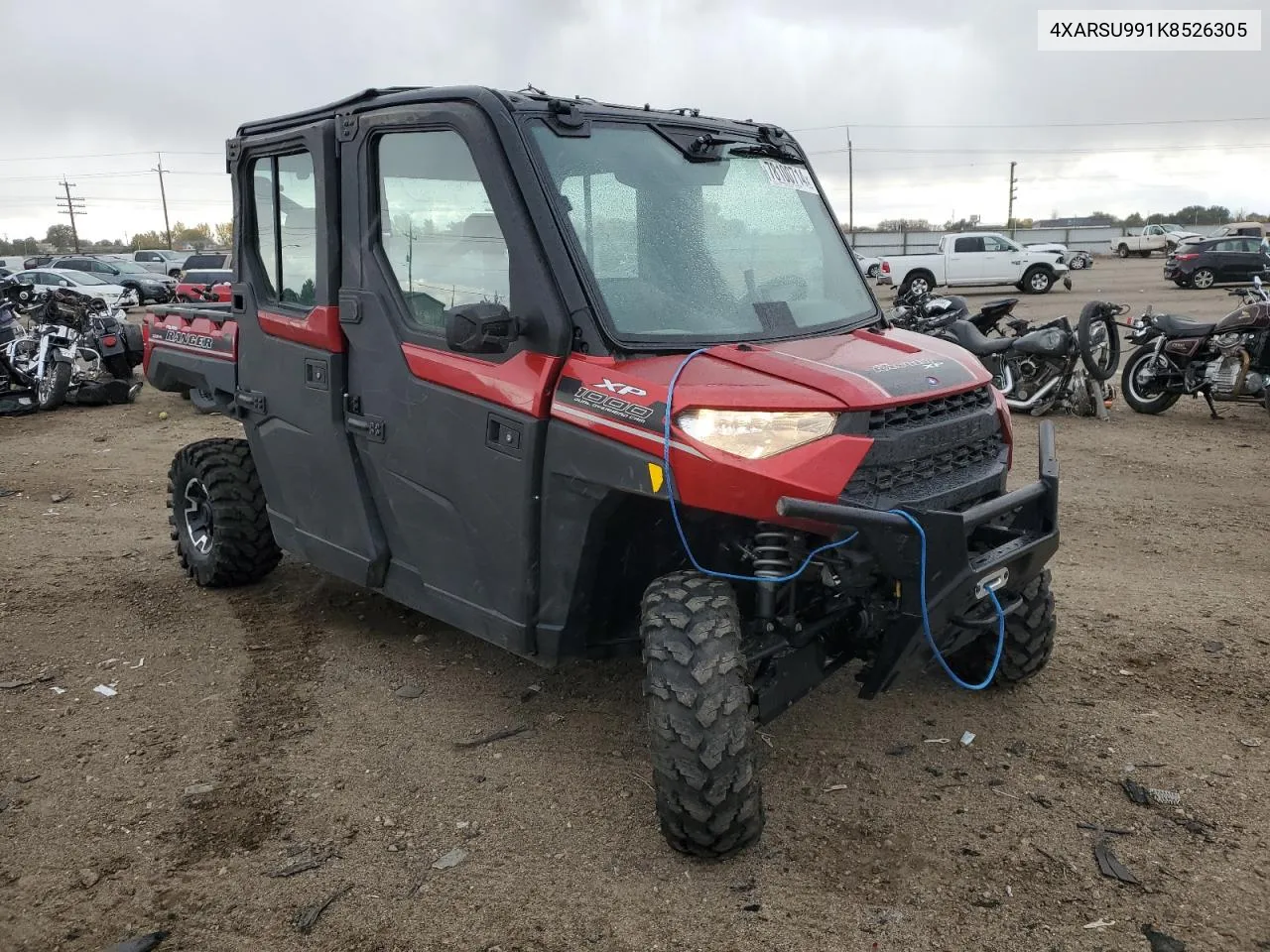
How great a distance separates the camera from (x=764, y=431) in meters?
3.16

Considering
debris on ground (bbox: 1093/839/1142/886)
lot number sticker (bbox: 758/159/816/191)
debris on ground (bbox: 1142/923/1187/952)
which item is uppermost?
lot number sticker (bbox: 758/159/816/191)

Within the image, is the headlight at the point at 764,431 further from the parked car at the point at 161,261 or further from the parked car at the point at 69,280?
the parked car at the point at 161,261

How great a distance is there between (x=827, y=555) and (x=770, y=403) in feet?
1.71

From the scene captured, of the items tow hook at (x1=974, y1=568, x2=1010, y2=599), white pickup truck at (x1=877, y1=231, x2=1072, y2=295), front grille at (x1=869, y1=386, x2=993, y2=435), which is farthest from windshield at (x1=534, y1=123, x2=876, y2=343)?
white pickup truck at (x1=877, y1=231, x2=1072, y2=295)

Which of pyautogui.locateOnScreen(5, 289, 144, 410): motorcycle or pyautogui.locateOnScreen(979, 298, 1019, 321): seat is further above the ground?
pyautogui.locateOnScreen(979, 298, 1019, 321): seat

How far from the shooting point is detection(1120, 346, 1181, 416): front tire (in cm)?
1133

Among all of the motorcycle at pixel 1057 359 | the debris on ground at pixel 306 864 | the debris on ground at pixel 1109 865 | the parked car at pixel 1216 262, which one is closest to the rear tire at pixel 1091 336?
the motorcycle at pixel 1057 359

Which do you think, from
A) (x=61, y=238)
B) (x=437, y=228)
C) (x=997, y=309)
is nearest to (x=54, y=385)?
(x=437, y=228)

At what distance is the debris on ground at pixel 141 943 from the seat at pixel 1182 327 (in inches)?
436

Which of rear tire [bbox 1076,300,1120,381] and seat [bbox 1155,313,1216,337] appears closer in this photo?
rear tire [bbox 1076,300,1120,381]

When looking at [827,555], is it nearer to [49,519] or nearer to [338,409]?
[338,409]

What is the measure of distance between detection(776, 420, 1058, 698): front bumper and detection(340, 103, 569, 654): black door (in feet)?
3.50

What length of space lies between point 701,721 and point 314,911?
1.30m

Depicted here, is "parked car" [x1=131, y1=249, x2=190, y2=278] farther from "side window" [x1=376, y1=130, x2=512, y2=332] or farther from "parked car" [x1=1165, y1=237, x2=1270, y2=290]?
"side window" [x1=376, y1=130, x2=512, y2=332]
